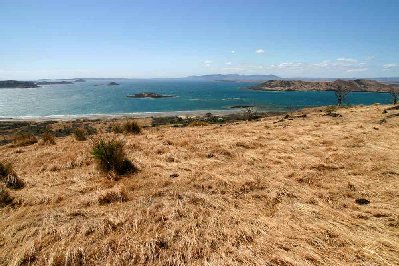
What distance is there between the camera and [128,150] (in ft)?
44.2

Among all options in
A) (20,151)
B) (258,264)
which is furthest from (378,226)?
(20,151)

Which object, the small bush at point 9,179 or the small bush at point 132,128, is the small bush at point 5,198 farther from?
the small bush at point 132,128

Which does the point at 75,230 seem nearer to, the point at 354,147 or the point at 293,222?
the point at 293,222

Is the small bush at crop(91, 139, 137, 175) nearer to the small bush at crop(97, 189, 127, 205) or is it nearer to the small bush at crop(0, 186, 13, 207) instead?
the small bush at crop(97, 189, 127, 205)

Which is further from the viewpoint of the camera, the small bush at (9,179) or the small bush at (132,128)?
the small bush at (132,128)

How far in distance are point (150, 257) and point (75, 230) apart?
6.40 feet

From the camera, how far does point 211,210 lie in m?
7.26

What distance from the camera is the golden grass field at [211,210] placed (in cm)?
566

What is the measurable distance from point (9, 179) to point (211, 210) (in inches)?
267

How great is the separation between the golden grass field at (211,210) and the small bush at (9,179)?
34 centimetres

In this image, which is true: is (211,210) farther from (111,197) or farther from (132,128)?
(132,128)

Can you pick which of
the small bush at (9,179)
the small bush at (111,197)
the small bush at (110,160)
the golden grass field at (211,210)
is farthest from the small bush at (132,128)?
the small bush at (111,197)

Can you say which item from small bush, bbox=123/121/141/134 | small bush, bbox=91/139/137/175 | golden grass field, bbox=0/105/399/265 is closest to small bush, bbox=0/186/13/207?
golden grass field, bbox=0/105/399/265

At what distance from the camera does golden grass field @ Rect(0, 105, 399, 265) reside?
5664 mm
